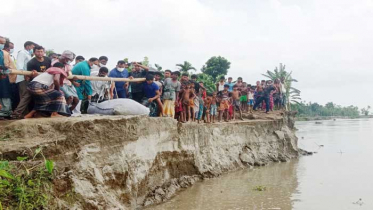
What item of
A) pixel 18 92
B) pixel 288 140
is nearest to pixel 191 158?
pixel 18 92

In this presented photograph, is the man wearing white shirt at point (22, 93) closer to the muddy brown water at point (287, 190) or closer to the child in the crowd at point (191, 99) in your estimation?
the muddy brown water at point (287, 190)

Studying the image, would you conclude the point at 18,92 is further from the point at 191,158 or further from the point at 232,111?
the point at 232,111

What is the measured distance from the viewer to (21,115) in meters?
5.90

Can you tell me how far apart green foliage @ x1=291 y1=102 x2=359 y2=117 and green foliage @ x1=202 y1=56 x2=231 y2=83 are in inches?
1717

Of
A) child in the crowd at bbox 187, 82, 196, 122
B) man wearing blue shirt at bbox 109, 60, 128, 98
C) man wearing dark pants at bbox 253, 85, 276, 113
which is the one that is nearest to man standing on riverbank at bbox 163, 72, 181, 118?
child in the crowd at bbox 187, 82, 196, 122

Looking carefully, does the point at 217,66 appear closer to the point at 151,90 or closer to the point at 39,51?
the point at 151,90

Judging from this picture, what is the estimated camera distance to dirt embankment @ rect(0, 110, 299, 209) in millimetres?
4762

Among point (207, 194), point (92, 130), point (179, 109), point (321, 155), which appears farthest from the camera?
point (321, 155)

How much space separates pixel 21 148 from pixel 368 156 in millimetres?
15040

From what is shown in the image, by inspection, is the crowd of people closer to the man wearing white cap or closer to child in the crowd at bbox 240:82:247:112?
the man wearing white cap

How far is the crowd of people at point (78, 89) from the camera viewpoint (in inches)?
226

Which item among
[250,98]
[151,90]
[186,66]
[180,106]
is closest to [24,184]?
[151,90]

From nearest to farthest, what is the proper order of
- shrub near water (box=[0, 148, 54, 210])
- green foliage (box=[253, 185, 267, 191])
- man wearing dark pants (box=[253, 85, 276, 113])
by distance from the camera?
shrub near water (box=[0, 148, 54, 210]) < green foliage (box=[253, 185, 267, 191]) < man wearing dark pants (box=[253, 85, 276, 113])

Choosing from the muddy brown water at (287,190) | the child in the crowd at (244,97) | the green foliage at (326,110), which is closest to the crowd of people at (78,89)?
the muddy brown water at (287,190)
